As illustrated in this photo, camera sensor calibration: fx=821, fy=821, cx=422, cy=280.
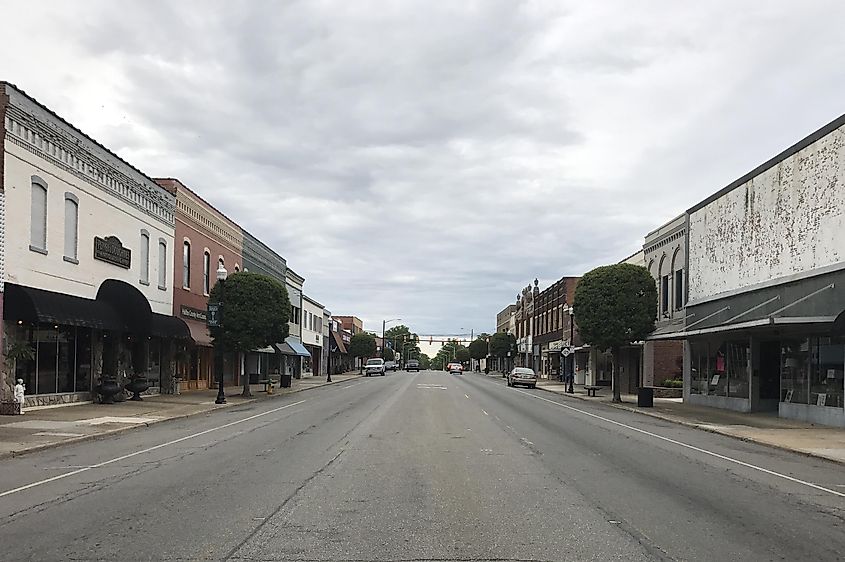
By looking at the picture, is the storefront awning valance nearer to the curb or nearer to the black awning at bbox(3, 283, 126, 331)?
the curb

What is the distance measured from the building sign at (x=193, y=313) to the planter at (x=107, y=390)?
9.04 m

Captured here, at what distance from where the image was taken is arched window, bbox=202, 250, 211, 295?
139 feet

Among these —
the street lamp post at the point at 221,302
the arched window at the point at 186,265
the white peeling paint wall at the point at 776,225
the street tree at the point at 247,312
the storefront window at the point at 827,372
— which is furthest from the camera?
the arched window at the point at 186,265

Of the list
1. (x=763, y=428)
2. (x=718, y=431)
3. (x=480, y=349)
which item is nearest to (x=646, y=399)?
(x=763, y=428)

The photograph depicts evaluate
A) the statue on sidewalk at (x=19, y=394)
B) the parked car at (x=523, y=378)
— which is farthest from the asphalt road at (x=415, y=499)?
the parked car at (x=523, y=378)

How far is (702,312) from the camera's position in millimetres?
36000

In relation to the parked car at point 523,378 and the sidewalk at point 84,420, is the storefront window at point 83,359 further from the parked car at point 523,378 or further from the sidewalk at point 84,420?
the parked car at point 523,378

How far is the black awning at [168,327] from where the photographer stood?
31467mm

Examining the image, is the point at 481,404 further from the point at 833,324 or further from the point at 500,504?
the point at 500,504

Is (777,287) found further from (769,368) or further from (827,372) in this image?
(769,368)

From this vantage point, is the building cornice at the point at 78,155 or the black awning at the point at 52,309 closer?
the black awning at the point at 52,309

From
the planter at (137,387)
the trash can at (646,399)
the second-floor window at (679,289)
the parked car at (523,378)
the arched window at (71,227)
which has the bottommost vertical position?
the parked car at (523,378)

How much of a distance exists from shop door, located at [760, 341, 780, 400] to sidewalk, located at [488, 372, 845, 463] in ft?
3.37

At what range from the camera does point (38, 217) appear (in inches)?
992
